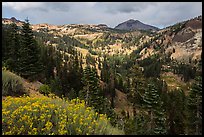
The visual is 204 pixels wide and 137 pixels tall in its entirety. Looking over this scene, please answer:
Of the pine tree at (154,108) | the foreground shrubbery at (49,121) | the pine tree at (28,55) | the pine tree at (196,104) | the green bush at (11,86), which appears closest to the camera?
the foreground shrubbery at (49,121)

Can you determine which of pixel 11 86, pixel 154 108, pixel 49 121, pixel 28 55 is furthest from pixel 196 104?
pixel 49 121

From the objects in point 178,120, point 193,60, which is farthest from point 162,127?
Result: point 193,60

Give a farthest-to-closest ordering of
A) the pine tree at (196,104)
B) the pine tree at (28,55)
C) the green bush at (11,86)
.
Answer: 1. the pine tree at (28,55)
2. the pine tree at (196,104)
3. the green bush at (11,86)

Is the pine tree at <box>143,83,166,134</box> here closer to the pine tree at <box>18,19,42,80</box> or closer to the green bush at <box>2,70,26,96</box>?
the pine tree at <box>18,19,42,80</box>

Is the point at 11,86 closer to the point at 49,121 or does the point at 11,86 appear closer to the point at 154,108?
the point at 49,121

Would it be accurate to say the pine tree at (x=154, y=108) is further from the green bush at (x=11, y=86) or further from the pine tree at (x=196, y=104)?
the green bush at (x=11, y=86)

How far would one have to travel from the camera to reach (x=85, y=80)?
108 feet

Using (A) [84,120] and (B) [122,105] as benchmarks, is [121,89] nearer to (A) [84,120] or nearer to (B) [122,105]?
(B) [122,105]

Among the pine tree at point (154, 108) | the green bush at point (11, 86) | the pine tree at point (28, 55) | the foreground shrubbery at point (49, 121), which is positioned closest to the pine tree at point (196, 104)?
the pine tree at point (154, 108)

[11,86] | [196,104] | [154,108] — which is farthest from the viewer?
[154,108]

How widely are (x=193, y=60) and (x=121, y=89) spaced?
4469 inches

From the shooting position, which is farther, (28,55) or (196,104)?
(28,55)

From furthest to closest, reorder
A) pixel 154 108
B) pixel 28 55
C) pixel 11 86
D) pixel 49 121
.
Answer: pixel 28 55 < pixel 154 108 < pixel 11 86 < pixel 49 121

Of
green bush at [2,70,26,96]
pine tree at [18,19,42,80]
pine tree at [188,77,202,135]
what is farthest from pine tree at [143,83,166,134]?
green bush at [2,70,26,96]
